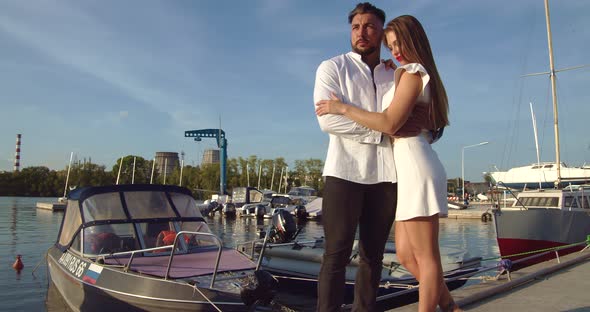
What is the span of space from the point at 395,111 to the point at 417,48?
53cm

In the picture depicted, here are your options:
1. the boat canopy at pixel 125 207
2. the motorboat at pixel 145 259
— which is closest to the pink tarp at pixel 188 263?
the motorboat at pixel 145 259

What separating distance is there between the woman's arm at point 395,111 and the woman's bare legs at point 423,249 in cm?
64

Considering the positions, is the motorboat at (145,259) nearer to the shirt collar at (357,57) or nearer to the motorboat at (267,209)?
the shirt collar at (357,57)

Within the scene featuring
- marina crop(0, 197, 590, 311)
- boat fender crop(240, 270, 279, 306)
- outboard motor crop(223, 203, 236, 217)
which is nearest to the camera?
marina crop(0, 197, 590, 311)

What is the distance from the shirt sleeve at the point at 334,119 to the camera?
3.06m

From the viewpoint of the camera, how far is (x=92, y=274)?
25.4 feet

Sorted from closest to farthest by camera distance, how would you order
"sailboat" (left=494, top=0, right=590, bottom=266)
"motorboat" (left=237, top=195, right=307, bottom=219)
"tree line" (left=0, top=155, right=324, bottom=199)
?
"sailboat" (left=494, top=0, right=590, bottom=266)
"motorboat" (left=237, top=195, right=307, bottom=219)
"tree line" (left=0, top=155, right=324, bottom=199)

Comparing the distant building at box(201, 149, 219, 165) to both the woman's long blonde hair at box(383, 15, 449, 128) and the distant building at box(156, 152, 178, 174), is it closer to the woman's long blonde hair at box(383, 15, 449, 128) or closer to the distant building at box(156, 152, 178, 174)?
the distant building at box(156, 152, 178, 174)

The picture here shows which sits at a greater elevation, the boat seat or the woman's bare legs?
the woman's bare legs

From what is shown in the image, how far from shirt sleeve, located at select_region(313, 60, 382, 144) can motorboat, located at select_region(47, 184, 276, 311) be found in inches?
121

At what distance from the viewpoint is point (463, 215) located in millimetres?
49844

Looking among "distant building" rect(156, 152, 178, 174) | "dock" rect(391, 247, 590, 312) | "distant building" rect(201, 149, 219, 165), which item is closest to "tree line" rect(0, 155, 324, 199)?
"distant building" rect(156, 152, 178, 174)

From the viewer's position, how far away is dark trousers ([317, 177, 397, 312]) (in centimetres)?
312

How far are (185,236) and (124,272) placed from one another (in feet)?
6.03
